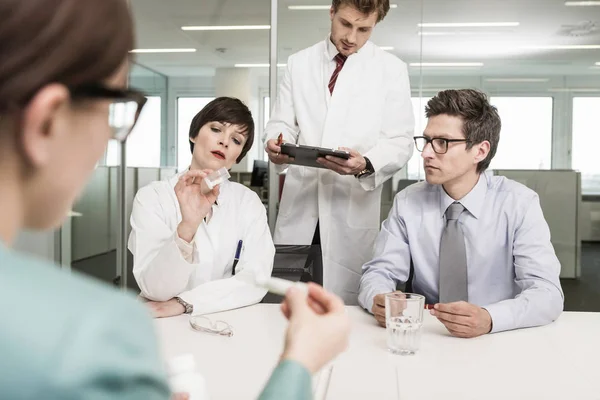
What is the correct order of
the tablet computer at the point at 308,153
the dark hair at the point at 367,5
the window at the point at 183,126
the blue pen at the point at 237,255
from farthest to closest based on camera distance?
the window at the point at 183,126, the dark hair at the point at 367,5, the tablet computer at the point at 308,153, the blue pen at the point at 237,255

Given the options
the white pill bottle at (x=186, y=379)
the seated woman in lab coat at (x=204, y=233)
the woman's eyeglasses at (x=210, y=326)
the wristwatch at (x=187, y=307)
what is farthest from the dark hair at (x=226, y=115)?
the white pill bottle at (x=186, y=379)

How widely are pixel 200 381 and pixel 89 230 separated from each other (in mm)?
3611

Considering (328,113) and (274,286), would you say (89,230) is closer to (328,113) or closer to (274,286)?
(328,113)

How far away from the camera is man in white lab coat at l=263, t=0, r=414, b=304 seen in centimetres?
269

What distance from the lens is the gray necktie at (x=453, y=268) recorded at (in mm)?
1938

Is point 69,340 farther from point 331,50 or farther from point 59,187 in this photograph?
point 331,50

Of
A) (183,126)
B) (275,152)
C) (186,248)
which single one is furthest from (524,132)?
(186,248)

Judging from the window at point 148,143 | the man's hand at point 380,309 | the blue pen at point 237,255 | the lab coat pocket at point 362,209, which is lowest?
the man's hand at point 380,309

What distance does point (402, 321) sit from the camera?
4.45 ft

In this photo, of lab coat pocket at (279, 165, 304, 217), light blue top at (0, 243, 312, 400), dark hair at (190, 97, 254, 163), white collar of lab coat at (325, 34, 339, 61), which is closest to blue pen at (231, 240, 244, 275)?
dark hair at (190, 97, 254, 163)

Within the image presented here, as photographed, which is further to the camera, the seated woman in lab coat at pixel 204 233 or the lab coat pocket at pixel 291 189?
the lab coat pocket at pixel 291 189

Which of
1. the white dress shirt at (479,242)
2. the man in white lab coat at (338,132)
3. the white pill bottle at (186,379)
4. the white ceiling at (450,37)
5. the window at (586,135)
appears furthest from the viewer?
the window at (586,135)

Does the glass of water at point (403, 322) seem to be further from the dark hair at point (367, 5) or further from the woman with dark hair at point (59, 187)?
the dark hair at point (367, 5)

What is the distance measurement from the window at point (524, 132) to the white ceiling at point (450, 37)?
20cm
